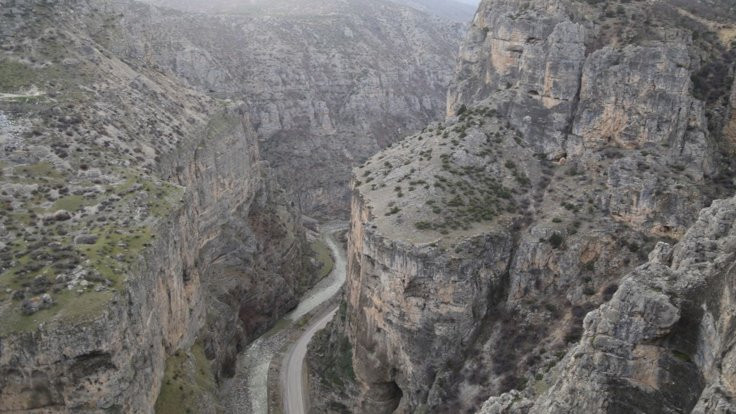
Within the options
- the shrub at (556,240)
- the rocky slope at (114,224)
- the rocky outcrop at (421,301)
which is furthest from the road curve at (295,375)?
the shrub at (556,240)

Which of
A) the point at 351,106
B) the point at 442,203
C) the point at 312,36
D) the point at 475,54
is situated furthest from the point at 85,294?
the point at 312,36

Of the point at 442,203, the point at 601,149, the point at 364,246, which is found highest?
the point at 601,149

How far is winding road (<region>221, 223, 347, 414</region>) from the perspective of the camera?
67312mm

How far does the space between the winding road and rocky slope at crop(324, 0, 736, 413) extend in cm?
1185

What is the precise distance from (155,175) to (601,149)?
41028mm

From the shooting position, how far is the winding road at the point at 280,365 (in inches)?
2650

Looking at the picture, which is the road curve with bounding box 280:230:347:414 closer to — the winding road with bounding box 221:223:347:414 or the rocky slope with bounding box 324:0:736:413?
the winding road with bounding box 221:223:347:414

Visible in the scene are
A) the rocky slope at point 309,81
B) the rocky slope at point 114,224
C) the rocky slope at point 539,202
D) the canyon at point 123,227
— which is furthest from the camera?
the rocky slope at point 309,81

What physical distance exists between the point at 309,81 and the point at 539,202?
10880 cm

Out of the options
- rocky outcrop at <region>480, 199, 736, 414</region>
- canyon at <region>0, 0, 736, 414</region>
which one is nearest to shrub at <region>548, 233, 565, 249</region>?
canyon at <region>0, 0, 736, 414</region>

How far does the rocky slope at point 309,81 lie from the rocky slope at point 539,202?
7819 centimetres

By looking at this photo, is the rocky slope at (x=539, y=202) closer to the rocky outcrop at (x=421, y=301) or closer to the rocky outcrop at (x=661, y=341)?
the rocky outcrop at (x=421, y=301)

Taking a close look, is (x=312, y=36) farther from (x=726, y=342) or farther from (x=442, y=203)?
(x=726, y=342)

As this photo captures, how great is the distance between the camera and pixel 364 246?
2269 inches
